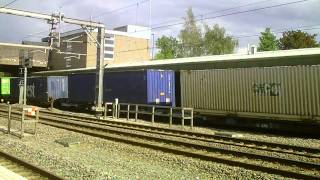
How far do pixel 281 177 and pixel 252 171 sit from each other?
812 millimetres

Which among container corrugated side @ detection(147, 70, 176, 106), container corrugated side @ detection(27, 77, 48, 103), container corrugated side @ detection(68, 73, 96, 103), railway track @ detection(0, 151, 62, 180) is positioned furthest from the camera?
container corrugated side @ detection(27, 77, 48, 103)

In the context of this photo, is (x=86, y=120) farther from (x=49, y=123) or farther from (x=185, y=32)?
(x=185, y=32)

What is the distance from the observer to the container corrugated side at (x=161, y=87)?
26.5m

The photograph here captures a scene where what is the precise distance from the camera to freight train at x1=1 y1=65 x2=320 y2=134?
18453 mm

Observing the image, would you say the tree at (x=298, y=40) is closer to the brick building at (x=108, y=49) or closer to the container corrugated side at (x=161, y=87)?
the brick building at (x=108, y=49)

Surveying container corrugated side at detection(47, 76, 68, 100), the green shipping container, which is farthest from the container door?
container corrugated side at detection(47, 76, 68, 100)

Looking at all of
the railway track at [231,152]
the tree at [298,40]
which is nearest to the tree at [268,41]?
the tree at [298,40]

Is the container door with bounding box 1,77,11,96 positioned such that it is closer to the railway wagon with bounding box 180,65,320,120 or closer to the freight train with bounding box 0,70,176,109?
the freight train with bounding box 0,70,176,109

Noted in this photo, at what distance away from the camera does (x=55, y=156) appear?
12.0 meters

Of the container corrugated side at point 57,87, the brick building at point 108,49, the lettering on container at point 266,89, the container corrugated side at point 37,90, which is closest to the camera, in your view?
the lettering on container at point 266,89

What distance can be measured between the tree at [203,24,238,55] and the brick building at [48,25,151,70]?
11.0m

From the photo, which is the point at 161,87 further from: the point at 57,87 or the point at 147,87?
the point at 57,87

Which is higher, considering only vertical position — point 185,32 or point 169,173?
point 185,32

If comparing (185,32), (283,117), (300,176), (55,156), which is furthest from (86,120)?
(185,32)
